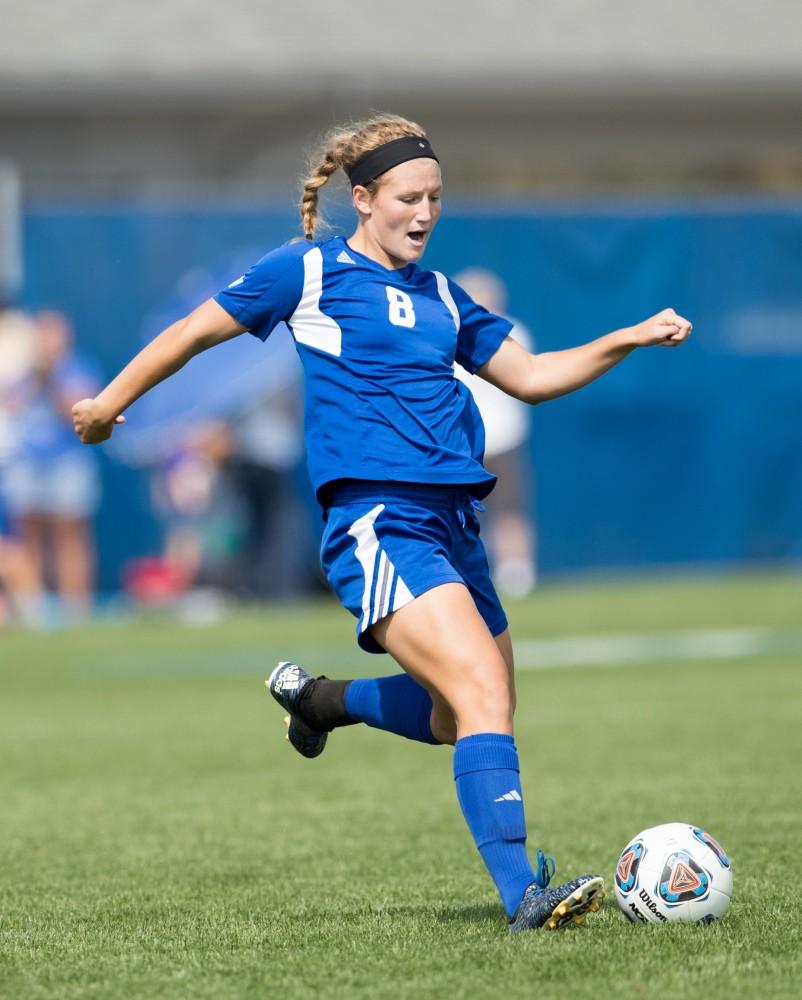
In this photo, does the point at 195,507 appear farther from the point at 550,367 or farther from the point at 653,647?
the point at 550,367

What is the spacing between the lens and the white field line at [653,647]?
1266 centimetres

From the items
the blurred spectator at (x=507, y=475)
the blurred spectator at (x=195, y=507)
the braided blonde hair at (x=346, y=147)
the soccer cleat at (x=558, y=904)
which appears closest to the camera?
the soccer cleat at (x=558, y=904)

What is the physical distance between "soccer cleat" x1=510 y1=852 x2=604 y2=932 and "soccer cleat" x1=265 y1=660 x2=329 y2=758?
4.21 ft

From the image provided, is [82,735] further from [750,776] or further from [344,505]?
[344,505]

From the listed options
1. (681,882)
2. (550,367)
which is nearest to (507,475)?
(550,367)

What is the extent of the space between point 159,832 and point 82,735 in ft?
10.1

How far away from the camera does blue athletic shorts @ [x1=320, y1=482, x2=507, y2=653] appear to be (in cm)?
498

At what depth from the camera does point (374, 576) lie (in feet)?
16.4

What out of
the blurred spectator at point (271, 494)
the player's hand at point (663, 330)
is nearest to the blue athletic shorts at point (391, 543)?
the player's hand at point (663, 330)

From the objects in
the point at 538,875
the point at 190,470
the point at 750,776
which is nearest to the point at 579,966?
the point at 538,875

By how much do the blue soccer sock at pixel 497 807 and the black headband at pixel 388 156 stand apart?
5.20 feet

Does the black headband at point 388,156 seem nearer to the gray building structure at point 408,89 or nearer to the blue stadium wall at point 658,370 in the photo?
the blue stadium wall at point 658,370

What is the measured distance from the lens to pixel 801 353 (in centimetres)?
1822

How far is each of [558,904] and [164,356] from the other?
1806 millimetres
